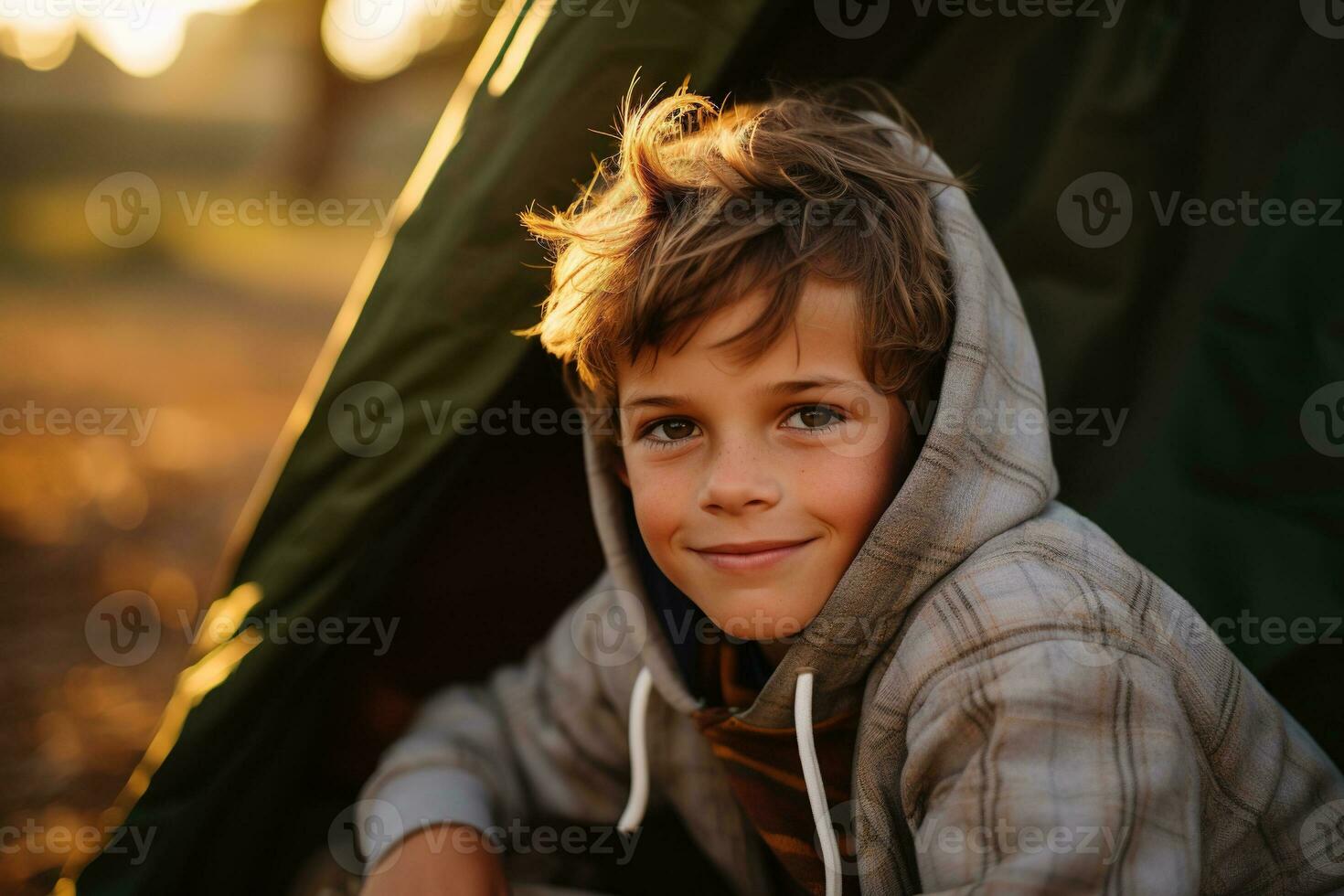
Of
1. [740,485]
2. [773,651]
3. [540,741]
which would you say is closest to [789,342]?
[740,485]

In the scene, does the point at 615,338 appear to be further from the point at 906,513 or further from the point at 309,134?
the point at 309,134

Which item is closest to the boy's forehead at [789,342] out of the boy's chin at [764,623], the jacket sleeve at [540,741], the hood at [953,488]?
the hood at [953,488]

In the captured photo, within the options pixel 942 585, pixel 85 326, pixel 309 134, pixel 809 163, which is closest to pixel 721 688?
pixel 942 585

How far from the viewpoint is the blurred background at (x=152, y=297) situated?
7.66 ft

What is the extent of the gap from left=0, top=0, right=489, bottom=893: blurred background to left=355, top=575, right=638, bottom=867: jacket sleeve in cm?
77

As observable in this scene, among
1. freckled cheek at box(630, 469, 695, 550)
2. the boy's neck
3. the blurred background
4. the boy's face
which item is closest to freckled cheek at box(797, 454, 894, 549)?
the boy's face

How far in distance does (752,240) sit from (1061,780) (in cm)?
57

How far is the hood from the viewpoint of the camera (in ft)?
3.47

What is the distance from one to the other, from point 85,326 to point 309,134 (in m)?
1.50

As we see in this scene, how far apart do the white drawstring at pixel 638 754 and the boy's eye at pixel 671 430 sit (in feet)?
1.10

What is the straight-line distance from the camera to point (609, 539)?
1387mm

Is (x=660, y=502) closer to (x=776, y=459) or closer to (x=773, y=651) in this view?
(x=776, y=459)

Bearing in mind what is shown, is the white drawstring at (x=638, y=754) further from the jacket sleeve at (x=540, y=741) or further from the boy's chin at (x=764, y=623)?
the boy's chin at (x=764, y=623)

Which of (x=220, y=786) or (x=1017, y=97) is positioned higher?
(x=1017, y=97)
